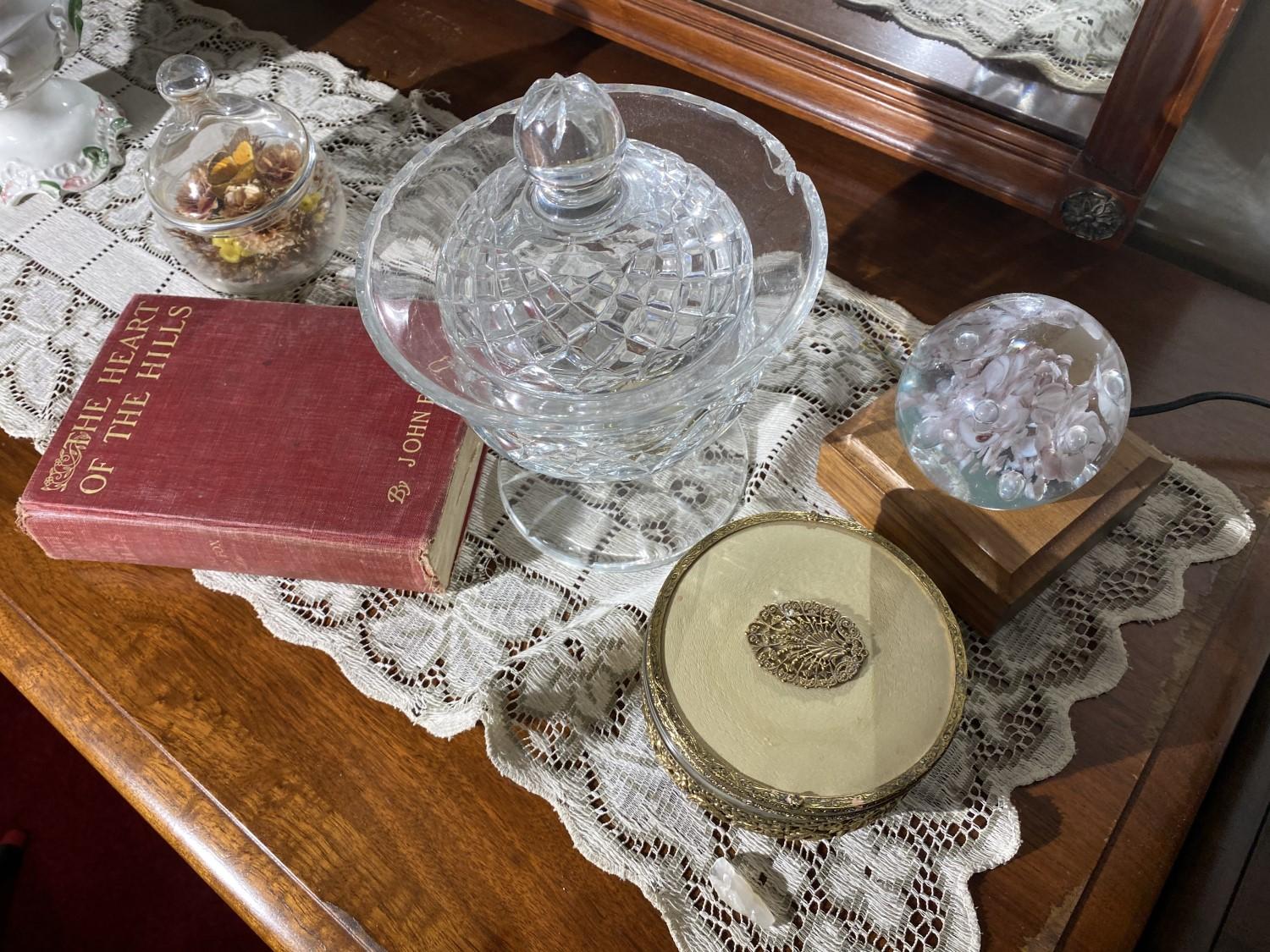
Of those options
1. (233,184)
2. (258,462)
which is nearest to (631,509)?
(258,462)

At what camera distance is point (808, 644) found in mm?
390

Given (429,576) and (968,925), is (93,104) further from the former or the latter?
(968,925)

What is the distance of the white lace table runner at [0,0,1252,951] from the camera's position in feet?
1.34

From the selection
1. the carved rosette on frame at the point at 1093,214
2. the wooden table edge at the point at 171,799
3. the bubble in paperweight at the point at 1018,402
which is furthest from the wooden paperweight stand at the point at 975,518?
the wooden table edge at the point at 171,799

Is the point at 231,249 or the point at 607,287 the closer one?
the point at 607,287

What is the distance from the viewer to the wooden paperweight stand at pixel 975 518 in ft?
1.40

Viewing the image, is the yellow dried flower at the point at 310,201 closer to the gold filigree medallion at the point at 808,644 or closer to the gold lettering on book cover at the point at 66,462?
the gold lettering on book cover at the point at 66,462

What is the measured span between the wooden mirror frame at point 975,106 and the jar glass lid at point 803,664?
256 millimetres

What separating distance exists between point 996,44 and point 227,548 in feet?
1.56

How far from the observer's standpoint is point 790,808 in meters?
0.36

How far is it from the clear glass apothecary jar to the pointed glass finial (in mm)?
235

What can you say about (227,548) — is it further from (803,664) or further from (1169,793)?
(1169,793)

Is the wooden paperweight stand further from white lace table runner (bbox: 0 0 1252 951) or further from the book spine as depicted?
the book spine

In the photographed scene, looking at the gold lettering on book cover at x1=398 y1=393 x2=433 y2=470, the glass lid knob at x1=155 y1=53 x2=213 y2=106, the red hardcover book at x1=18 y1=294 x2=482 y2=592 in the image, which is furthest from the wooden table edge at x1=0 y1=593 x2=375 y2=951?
the glass lid knob at x1=155 y1=53 x2=213 y2=106
